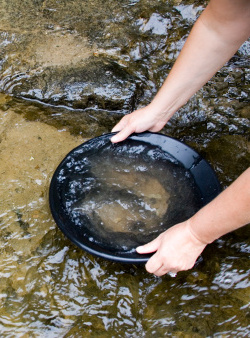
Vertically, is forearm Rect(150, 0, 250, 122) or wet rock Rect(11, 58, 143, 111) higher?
forearm Rect(150, 0, 250, 122)

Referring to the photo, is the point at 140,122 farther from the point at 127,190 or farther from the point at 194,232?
the point at 194,232

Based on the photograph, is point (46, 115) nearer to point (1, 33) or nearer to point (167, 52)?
point (1, 33)

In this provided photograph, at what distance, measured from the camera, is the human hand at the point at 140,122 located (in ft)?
7.13

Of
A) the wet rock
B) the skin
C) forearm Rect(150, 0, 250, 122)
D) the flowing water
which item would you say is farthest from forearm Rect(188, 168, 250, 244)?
the wet rock

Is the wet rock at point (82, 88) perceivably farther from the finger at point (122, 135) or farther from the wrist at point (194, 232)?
the wrist at point (194, 232)

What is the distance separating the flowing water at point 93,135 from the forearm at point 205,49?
54cm

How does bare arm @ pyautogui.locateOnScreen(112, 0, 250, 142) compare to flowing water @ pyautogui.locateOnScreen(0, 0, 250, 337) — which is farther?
flowing water @ pyautogui.locateOnScreen(0, 0, 250, 337)

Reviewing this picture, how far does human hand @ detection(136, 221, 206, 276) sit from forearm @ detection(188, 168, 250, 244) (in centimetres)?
3

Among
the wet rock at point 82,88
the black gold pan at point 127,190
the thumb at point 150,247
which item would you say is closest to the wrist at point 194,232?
the thumb at point 150,247

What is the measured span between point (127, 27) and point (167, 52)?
375 millimetres

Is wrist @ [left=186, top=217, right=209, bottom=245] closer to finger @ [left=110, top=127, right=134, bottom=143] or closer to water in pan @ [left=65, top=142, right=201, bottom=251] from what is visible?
water in pan @ [left=65, top=142, right=201, bottom=251]

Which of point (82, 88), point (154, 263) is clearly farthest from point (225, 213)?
point (82, 88)

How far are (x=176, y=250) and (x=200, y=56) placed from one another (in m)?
0.88

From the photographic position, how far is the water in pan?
1.96 meters
